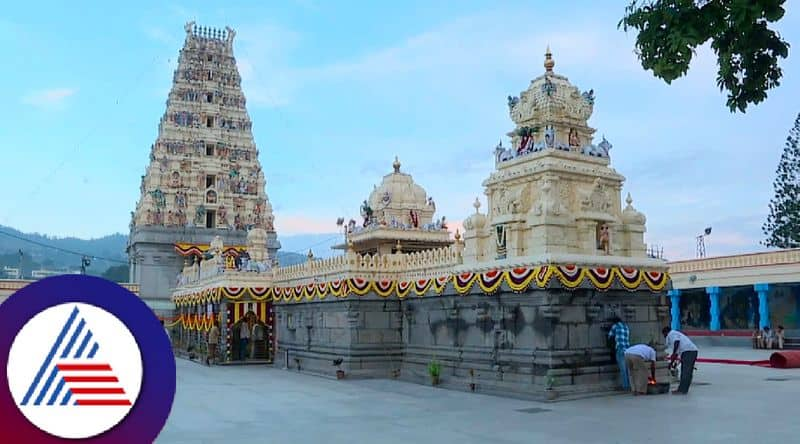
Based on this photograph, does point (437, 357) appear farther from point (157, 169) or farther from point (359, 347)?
point (157, 169)

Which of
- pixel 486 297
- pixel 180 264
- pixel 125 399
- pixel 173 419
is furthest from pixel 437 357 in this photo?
pixel 180 264

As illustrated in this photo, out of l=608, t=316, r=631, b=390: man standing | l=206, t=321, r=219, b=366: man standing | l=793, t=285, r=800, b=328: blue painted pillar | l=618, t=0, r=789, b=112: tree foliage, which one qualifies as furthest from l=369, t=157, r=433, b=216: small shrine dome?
l=793, t=285, r=800, b=328: blue painted pillar

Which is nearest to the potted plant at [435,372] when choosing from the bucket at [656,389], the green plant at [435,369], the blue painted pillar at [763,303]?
the green plant at [435,369]

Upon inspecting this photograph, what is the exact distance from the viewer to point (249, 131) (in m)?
54.7

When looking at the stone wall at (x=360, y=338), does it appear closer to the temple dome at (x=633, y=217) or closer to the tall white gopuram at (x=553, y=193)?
the tall white gopuram at (x=553, y=193)

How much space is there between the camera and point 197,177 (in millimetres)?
51500

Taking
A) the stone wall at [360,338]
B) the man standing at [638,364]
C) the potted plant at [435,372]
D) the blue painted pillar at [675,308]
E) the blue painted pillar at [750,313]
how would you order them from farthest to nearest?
1. the blue painted pillar at [675,308]
2. the blue painted pillar at [750,313]
3. the stone wall at [360,338]
4. the potted plant at [435,372]
5. the man standing at [638,364]

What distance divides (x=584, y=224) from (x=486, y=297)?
2838 mm

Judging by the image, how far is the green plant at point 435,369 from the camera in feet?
60.8

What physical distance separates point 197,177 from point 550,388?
4102cm

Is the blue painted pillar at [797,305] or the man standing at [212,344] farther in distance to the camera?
the blue painted pillar at [797,305]

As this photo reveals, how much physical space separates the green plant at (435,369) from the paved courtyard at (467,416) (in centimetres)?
55

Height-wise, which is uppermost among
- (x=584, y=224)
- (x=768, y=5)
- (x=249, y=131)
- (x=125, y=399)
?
(x=249, y=131)

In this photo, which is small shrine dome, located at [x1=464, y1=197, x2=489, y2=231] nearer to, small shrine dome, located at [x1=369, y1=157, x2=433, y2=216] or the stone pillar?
small shrine dome, located at [x1=369, y1=157, x2=433, y2=216]
